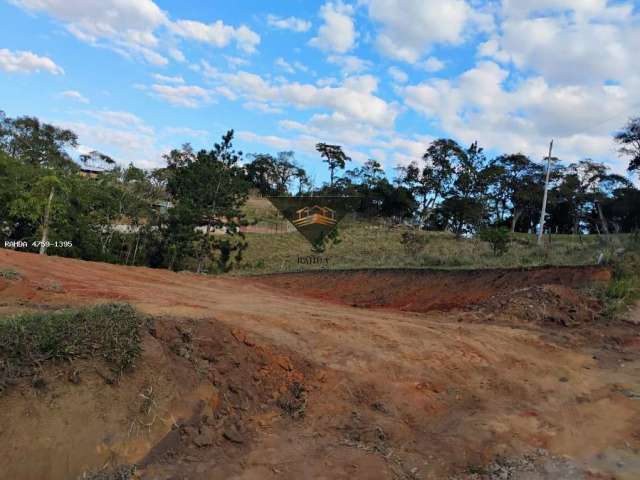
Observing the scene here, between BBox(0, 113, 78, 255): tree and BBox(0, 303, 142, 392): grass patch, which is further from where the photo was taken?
BBox(0, 113, 78, 255): tree

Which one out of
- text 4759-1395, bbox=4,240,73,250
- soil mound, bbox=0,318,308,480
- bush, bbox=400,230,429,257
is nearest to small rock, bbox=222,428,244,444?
soil mound, bbox=0,318,308,480

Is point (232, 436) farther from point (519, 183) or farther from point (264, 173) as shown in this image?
point (264, 173)

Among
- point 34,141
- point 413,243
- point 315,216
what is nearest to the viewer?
point 413,243

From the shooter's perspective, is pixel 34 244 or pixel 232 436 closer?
pixel 232 436

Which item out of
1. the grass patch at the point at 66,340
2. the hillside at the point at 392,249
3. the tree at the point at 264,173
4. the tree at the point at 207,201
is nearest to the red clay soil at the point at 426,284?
the hillside at the point at 392,249

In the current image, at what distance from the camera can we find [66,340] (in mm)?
3914

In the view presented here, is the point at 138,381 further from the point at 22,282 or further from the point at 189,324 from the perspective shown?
the point at 22,282

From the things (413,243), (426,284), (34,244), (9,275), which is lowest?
(34,244)

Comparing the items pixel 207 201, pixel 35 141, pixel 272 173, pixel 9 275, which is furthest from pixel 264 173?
pixel 9 275

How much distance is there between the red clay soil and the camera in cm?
1317

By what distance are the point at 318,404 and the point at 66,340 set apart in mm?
2429

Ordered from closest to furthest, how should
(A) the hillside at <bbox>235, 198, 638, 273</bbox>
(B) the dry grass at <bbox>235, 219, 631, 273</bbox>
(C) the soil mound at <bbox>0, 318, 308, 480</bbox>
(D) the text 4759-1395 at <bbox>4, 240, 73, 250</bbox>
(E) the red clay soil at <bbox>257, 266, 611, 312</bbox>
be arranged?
(C) the soil mound at <bbox>0, 318, 308, 480</bbox> < (E) the red clay soil at <bbox>257, 266, 611, 312</bbox> < (B) the dry grass at <bbox>235, 219, 631, 273</bbox> < (A) the hillside at <bbox>235, 198, 638, 273</bbox> < (D) the text 4759-1395 at <bbox>4, 240, 73, 250</bbox>

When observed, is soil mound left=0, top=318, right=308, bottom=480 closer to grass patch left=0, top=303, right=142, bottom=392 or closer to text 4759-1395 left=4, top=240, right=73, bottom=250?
grass patch left=0, top=303, right=142, bottom=392

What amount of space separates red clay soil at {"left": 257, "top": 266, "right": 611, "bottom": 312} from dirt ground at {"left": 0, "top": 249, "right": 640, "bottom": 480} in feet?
16.8
